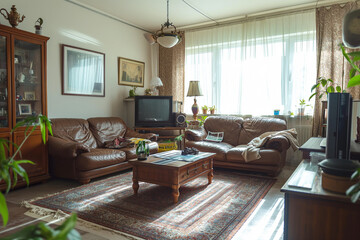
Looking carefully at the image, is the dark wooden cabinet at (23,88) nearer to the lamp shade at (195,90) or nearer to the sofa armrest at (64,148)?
the sofa armrest at (64,148)

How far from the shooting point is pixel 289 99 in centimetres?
460

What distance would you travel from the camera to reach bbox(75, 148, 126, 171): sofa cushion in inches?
129

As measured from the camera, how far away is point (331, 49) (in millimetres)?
4219

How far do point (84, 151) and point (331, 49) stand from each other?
4.11 metres

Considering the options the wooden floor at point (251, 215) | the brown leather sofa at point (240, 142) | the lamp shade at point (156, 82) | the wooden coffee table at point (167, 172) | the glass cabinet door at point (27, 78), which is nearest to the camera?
the wooden floor at point (251, 215)

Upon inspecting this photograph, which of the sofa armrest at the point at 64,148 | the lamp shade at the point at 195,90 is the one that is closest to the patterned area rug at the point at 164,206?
the sofa armrest at the point at 64,148

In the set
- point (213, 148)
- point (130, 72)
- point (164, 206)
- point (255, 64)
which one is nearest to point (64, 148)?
point (164, 206)

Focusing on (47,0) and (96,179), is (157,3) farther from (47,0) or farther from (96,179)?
(96,179)

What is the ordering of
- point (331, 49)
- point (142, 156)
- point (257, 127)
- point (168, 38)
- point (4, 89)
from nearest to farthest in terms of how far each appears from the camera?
point (142, 156) < point (4, 89) < point (168, 38) < point (331, 49) < point (257, 127)

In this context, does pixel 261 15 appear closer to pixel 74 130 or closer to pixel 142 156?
pixel 142 156

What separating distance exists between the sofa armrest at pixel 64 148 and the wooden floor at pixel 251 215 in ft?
1.34

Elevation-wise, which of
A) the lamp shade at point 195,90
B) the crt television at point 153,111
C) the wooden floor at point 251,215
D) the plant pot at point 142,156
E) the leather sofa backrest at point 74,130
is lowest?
the wooden floor at point 251,215

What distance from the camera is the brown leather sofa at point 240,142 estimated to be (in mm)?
3668

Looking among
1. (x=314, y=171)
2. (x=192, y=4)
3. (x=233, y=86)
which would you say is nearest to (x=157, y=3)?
(x=192, y=4)
